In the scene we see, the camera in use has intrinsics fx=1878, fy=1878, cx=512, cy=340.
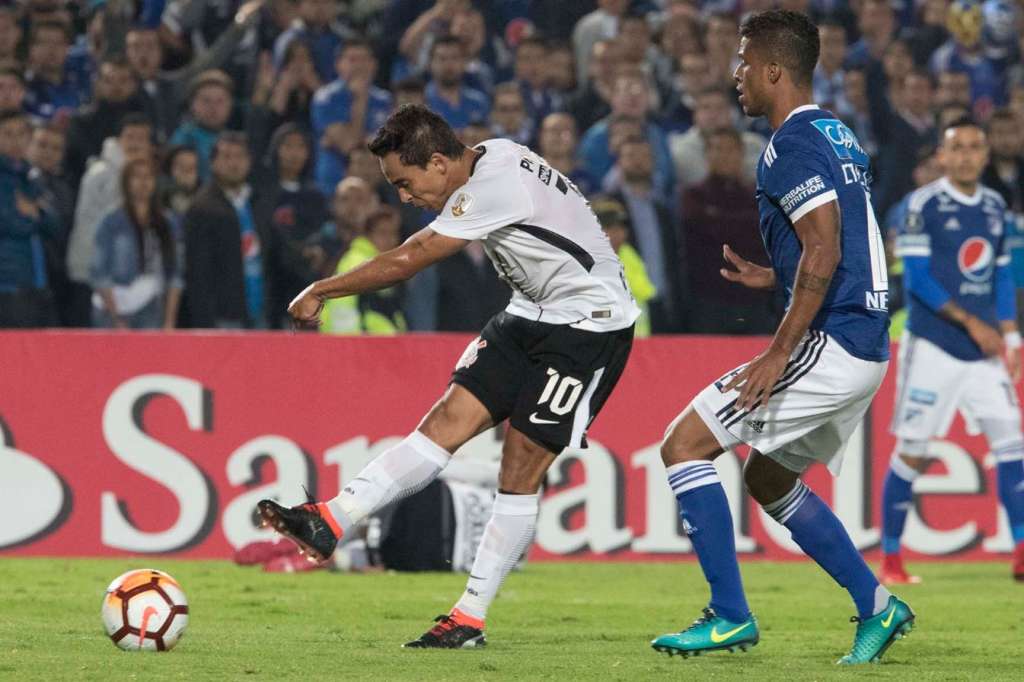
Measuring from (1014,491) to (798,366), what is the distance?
4610 millimetres

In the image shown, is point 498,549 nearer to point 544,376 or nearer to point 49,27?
point 544,376

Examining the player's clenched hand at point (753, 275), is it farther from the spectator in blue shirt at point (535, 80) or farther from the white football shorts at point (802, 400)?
the spectator in blue shirt at point (535, 80)

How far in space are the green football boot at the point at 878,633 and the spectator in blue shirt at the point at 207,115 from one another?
28.5 feet

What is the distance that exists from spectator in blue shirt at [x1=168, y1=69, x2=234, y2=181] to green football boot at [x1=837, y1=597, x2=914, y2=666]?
8679 millimetres

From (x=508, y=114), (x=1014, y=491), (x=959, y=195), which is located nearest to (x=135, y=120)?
(x=508, y=114)

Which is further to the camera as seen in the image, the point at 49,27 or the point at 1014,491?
the point at 49,27

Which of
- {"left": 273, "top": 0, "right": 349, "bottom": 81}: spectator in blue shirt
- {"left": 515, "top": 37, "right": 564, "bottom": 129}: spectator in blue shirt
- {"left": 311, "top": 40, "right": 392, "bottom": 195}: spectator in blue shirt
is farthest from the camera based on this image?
{"left": 515, "top": 37, "right": 564, "bottom": 129}: spectator in blue shirt

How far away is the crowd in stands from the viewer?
44.3 ft

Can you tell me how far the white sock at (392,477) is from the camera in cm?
723

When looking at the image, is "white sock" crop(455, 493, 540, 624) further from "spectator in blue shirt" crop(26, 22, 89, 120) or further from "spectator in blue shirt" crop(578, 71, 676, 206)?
"spectator in blue shirt" crop(26, 22, 89, 120)

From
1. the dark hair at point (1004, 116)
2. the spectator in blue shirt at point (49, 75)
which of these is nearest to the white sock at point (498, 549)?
the spectator in blue shirt at point (49, 75)

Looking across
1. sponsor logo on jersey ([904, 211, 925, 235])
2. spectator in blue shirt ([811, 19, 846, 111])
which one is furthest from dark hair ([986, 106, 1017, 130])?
sponsor logo on jersey ([904, 211, 925, 235])

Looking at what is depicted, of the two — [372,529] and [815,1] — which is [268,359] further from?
[815,1]

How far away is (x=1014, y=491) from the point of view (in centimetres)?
1104
